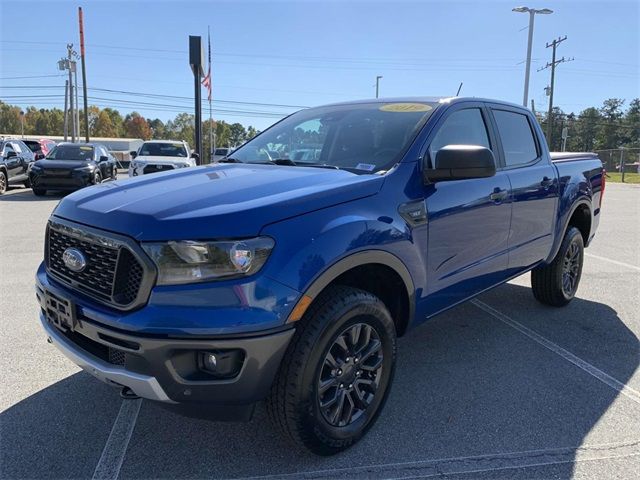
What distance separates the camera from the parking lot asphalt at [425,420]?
2551 mm

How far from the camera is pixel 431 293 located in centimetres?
317

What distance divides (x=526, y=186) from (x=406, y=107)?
4.01 feet

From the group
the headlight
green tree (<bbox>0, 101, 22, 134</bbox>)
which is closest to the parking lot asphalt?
the headlight

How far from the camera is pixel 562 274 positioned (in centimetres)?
495

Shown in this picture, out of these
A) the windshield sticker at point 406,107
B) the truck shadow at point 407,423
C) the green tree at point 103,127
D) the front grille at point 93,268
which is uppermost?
the green tree at point 103,127

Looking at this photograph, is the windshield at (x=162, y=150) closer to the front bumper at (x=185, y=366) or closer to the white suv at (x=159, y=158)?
the white suv at (x=159, y=158)

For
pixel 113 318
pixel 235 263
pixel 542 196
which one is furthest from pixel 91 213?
pixel 542 196

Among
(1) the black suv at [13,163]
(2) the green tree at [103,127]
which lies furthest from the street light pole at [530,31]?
(2) the green tree at [103,127]

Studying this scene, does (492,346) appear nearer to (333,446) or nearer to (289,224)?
(333,446)

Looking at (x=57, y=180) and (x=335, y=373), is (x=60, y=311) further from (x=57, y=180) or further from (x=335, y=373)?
(x=57, y=180)

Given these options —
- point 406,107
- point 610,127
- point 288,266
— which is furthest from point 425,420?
point 610,127

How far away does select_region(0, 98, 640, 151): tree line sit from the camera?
9138cm

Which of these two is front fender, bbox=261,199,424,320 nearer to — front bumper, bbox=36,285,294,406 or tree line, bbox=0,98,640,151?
front bumper, bbox=36,285,294,406

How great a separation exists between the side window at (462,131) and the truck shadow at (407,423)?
4.93 ft
